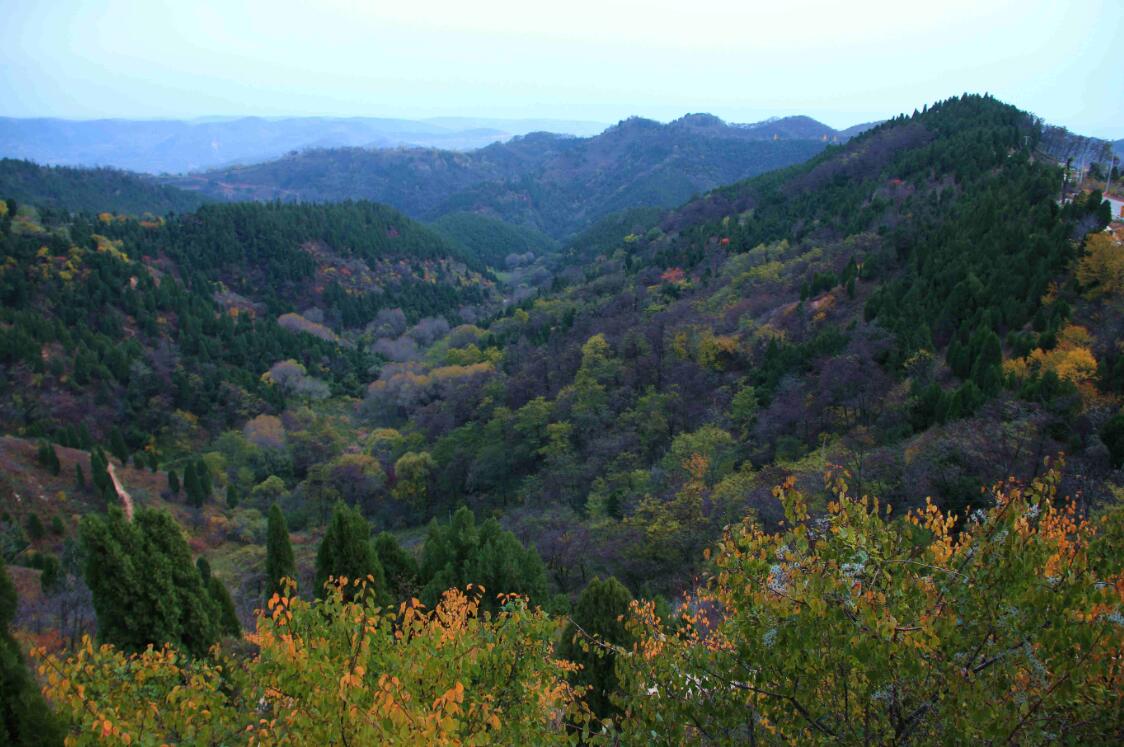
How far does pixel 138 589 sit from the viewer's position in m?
17.2

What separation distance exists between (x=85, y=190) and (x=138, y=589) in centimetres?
14165

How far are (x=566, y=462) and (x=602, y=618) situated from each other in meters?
17.8

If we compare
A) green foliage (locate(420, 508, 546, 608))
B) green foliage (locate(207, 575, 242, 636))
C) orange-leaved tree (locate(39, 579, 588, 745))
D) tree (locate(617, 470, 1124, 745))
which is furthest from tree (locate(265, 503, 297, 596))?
tree (locate(617, 470, 1124, 745))

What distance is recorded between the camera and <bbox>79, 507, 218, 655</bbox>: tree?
17.0 meters

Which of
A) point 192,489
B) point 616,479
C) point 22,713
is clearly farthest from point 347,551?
point 192,489

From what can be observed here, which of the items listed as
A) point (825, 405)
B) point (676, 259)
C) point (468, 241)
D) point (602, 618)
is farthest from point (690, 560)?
point (468, 241)

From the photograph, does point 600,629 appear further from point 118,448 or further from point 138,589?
point 118,448

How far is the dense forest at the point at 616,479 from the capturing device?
4.78 m

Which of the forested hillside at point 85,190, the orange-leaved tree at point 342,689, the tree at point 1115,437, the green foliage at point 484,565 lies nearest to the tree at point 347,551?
the green foliage at point 484,565

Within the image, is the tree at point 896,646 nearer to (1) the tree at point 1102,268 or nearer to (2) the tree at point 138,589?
(2) the tree at point 138,589

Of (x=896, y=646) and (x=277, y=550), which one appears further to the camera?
(x=277, y=550)

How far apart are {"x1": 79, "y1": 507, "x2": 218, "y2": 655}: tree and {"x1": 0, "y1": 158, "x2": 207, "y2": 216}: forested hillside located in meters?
106

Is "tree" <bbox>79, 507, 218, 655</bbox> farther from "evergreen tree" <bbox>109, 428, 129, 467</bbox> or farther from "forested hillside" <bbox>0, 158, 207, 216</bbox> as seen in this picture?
"forested hillside" <bbox>0, 158, 207, 216</bbox>

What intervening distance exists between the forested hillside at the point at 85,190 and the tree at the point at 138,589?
10619 cm
